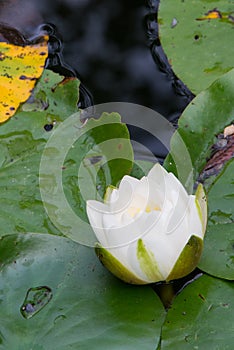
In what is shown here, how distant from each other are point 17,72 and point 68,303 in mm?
884

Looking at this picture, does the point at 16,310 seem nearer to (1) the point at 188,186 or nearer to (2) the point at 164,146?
(1) the point at 188,186

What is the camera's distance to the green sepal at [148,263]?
130cm

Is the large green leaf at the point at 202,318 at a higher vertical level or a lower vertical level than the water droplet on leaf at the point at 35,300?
lower

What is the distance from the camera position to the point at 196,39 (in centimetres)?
200

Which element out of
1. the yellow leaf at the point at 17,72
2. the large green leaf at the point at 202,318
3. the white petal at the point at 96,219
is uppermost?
the yellow leaf at the point at 17,72

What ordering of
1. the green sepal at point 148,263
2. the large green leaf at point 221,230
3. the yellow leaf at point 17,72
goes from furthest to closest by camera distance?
the yellow leaf at point 17,72
the large green leaf at point 221,230
the green sepal at point 148,263

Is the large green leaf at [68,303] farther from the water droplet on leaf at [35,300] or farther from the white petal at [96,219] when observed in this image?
the white petal at [96,219]

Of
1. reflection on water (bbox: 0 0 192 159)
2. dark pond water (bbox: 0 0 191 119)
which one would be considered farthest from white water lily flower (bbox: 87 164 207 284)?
dark pond water (bbox: 0 0 191 119)

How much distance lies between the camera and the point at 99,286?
4.65 feet

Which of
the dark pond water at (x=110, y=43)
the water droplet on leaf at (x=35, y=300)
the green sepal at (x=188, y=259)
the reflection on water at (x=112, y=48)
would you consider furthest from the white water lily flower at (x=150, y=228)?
the dark pond water at (x=110, y=43)

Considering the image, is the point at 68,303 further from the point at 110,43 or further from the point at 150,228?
the point at 110,43

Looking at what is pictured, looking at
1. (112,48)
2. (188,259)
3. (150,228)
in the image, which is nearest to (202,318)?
(188,259)

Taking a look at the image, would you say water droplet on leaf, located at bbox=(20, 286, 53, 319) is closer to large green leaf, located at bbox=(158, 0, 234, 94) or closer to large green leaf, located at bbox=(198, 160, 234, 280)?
large green leaf, located at bbox=(198, 160, 234, 280)

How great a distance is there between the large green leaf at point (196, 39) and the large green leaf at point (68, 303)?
2.49 feet
